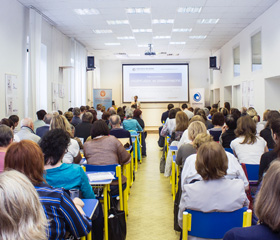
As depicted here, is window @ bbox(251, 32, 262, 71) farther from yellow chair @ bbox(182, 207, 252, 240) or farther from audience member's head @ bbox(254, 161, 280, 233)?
audience member's head @ bbox(254, 161, 280, 233)

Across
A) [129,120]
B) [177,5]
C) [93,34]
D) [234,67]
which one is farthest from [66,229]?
[234,67]

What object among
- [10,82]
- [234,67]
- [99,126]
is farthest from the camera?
[234,67]

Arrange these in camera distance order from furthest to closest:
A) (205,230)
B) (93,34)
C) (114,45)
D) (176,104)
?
(176,104) < (114,45) < (93,34) < (205,230)

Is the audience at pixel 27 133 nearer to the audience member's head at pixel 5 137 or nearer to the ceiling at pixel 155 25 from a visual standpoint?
the audience member's head at pixel 5 137

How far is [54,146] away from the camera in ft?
8.66

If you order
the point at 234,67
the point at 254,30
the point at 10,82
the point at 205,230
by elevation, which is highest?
the point at 254,30

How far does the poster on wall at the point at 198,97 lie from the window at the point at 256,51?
6224 millimetres

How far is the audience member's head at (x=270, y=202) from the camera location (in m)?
1.15

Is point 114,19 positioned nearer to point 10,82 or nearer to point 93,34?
point 93,34

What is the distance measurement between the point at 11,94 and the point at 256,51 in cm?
754

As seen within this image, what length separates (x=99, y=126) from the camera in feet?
13.3

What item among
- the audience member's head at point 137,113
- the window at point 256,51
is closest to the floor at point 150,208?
the audience member's head at point 137,113

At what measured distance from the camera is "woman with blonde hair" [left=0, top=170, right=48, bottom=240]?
1044 mm

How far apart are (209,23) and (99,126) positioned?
717cm
